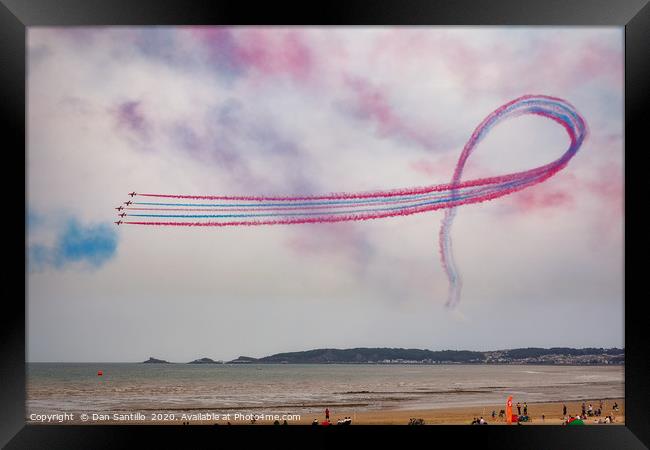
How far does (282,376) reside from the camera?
467 inches

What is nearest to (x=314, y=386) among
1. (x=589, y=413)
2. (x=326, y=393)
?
(x=326, y=393)

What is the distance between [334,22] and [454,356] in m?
5.31

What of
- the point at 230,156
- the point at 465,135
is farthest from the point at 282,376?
the point at 465,135

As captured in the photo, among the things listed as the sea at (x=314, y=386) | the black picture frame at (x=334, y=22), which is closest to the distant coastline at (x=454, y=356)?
the sea at (x=314, y=386)

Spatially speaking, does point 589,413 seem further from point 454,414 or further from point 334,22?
point 334,22

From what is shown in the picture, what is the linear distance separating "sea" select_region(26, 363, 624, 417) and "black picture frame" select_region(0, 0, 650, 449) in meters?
2.55

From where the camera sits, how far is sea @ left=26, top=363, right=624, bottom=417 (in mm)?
9531

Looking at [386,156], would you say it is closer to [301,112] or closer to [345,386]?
[301,112]

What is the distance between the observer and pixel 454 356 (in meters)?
9.11

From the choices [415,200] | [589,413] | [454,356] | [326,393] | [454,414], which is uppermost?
[415,200]

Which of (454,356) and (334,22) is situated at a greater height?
(334,22)

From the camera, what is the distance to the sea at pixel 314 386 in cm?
953

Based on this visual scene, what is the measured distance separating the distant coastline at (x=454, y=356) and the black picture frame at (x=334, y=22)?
1879mm

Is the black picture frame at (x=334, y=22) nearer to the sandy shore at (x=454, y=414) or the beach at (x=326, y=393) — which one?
the beach at (x=326, y=393)
